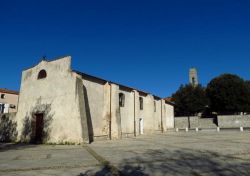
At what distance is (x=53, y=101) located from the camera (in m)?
19.6

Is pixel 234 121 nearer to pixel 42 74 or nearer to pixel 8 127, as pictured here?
pixel 42 74

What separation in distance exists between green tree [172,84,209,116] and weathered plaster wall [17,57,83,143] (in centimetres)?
3934

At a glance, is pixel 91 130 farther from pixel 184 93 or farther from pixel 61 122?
pixel 184 93

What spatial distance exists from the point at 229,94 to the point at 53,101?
4264 cm

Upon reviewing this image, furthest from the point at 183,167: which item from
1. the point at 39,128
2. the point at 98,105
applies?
the point at 39,128

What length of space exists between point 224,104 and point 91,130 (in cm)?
4028

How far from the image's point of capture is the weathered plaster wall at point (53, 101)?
18094 millimetres

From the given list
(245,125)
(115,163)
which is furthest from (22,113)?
(245,125)

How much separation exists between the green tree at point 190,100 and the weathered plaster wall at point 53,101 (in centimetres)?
3934

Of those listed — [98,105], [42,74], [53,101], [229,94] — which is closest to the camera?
[53,101]

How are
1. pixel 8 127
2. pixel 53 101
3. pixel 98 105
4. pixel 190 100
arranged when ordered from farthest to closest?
pixel 190 100, pixel 8 127, pixel 98 105, pixel 53 101

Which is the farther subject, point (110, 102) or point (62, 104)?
point (110, 102)

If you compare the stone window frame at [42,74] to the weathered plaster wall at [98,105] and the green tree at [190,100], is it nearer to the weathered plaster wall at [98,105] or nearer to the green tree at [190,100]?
the weathered plaster wall at [98,105]

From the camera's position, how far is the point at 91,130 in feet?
66.3
